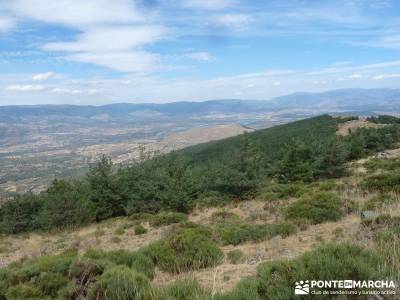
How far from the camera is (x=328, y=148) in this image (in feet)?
114

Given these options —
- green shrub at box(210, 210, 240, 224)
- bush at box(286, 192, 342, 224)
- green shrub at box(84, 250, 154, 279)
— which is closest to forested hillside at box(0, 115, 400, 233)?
green shrub at box(210, 210, 240, 224)

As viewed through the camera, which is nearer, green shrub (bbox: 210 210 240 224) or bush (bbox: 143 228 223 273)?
bush (bbox: 143 228 223 273)

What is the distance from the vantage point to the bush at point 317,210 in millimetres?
12773

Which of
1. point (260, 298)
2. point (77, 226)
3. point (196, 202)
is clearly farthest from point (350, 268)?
point (77, 226)

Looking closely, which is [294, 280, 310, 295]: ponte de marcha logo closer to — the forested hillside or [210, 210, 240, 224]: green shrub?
[210, 210, 240, 224]: green shrub

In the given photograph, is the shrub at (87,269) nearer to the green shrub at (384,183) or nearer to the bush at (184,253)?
the bush at (184,253)

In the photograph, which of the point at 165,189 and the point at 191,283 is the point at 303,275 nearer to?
the point at 191,283

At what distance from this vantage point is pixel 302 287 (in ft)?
15.4

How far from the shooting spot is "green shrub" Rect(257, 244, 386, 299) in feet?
15.8

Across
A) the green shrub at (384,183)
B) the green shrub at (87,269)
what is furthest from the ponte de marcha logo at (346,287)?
the green shrub at (384,183)

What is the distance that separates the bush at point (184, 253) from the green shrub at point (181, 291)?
2324 millimetres

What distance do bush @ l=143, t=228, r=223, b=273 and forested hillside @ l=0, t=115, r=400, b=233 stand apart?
53.2 feet

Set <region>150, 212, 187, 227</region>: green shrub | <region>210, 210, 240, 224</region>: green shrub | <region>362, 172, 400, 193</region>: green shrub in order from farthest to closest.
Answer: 1. <region>150, 212, 187, 227</region>: green shrub
2. <region>210, 210, 240, 224</region>: green shrub
3. <region>362, 172, 400, 193</region>: green shrub

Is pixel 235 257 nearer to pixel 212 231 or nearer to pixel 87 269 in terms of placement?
pixel 87 269
